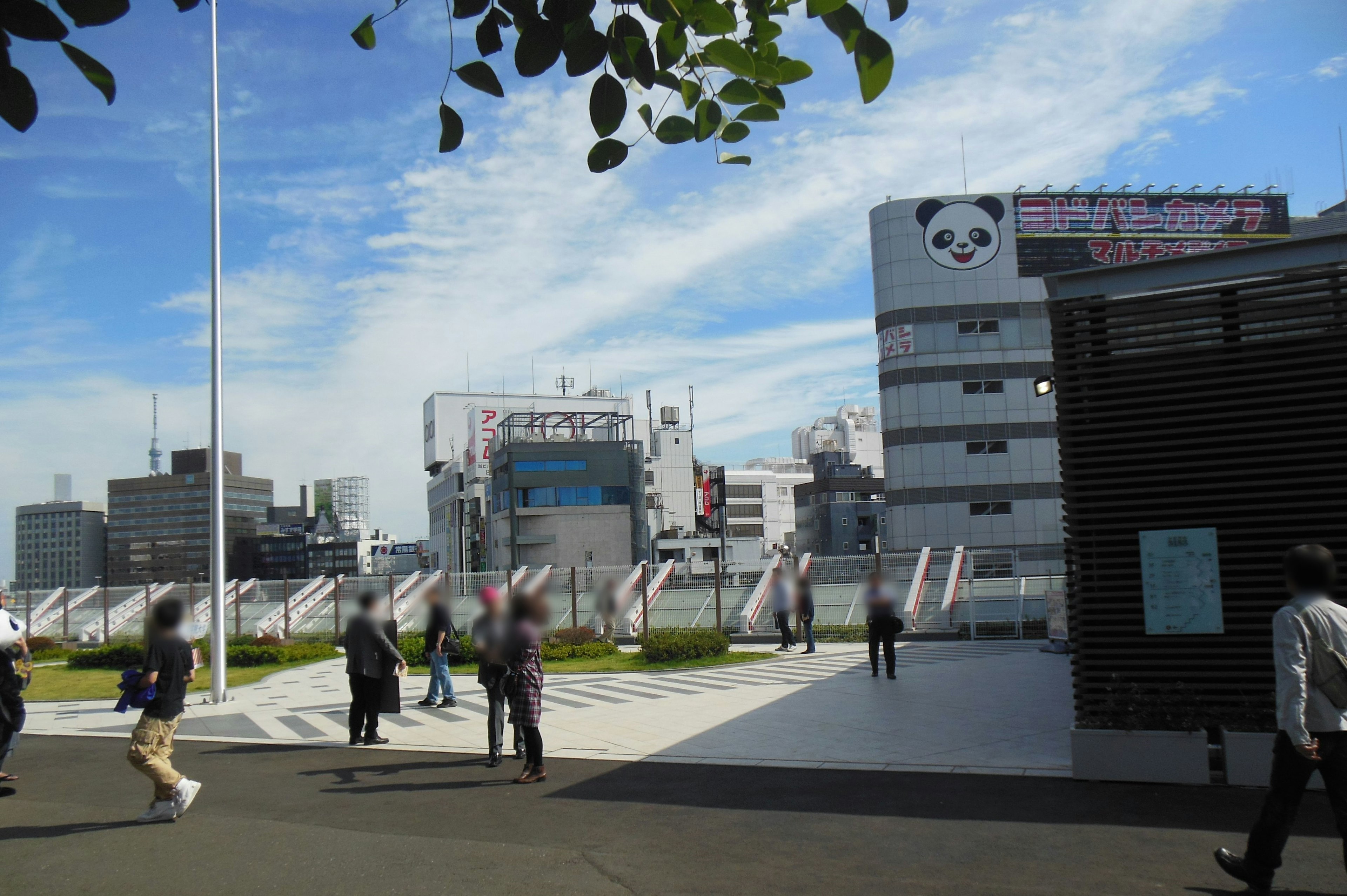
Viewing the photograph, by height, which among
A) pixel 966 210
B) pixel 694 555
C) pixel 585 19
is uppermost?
pixel 966 210

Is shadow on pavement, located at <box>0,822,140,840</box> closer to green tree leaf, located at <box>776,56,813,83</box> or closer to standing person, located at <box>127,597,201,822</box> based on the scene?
standing person, located at <box>127,597,201,822</box>

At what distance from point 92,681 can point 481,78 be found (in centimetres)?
2084

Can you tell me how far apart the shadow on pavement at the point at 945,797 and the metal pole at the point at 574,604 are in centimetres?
1564

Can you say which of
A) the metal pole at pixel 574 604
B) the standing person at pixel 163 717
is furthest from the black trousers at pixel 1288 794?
the metal pole at pixel 574 604

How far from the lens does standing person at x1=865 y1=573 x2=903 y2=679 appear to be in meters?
15.0

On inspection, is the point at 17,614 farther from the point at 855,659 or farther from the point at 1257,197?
the point at 1257,197

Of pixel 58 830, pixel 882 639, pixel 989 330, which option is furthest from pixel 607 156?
pixel 989 330

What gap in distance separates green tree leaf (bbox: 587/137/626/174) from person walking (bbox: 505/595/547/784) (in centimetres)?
587

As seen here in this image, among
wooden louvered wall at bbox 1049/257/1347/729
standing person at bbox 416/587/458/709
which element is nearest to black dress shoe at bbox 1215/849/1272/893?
wooden louvered wall at bbox 1049/257/1347/729

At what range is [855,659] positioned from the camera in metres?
18.4

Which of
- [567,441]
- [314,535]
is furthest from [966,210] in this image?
[314,535]

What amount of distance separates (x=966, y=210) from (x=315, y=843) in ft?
157

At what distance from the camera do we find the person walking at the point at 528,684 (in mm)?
8422

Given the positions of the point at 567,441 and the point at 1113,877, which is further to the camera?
the point at 567,441
